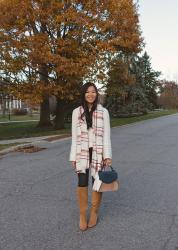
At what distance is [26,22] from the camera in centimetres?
2145

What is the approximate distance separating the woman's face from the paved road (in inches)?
61.3

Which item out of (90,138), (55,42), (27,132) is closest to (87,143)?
(90,138)

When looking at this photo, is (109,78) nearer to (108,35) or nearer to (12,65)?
(108,35)

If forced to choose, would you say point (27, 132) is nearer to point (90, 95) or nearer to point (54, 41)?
point (54, 41)

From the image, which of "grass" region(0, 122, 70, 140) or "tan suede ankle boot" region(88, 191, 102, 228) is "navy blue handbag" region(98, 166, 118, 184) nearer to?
"tan suede ankle boot" region(88, 191, 102, 228)

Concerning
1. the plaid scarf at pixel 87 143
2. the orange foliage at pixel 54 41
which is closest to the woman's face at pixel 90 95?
the plaid scarf at pixel 87 143

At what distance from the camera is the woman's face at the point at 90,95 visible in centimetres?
510

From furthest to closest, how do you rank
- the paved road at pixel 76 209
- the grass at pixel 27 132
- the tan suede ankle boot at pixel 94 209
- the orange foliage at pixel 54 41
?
the grass at pixel 27 132, the orange foliage at pixel 54 41, the tan suede ankle boot at pixel 94 209, the paved road at pixel 76 209

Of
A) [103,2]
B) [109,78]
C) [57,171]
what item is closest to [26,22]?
[103,2]

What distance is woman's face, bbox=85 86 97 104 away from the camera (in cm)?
510

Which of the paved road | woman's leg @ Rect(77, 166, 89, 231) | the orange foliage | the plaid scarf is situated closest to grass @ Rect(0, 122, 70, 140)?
the orange foliage

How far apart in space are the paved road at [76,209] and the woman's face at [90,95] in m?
1.56

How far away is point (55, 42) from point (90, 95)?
53.9 ft

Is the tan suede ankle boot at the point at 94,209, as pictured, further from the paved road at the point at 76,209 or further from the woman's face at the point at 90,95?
the woman's face at the point at 90,95
